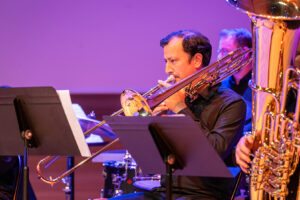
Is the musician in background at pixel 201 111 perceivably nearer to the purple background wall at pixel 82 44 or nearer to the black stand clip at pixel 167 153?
the black stand clip at pixel 167 153

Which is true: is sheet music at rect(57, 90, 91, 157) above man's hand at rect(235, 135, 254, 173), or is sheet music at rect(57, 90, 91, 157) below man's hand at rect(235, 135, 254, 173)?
above

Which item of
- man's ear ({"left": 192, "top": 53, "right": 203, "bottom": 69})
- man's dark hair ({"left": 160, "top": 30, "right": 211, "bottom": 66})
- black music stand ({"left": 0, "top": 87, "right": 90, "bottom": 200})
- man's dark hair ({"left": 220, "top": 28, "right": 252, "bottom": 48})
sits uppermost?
man's dark hair ({"left": 220, "top": 28, "right": 252, "bottom": 48})

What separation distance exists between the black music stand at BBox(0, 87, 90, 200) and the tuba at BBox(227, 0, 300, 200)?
0.89 m

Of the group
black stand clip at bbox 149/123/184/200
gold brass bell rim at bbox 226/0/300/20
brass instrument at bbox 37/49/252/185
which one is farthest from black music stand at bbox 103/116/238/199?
gold brass bell rim at bbox 226/0/300/20

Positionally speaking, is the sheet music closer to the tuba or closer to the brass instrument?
the brass instrument

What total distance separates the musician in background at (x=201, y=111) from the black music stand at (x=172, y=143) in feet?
1.15

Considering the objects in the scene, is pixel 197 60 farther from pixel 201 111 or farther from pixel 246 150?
pixel 246 150

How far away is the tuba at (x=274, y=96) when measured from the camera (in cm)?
195

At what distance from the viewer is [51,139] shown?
254 cm

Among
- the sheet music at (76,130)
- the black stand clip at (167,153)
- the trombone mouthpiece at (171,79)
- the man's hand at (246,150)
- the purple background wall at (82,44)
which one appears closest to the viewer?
the man's hand at (246,150)

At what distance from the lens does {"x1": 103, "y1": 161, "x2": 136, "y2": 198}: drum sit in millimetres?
3750

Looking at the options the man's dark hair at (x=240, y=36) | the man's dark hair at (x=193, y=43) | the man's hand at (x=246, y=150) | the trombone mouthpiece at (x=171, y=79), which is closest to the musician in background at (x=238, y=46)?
the man's dark hair at (x=240, y=36)

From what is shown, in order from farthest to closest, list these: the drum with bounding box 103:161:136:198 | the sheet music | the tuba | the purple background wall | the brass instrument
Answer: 1. the purple background wall
2. the drum with bounding box 103:161:136:198
3. the brass instrument
4. the sheet music
5. the tuba

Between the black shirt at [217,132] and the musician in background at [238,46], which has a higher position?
the musician in background at [238,46]
